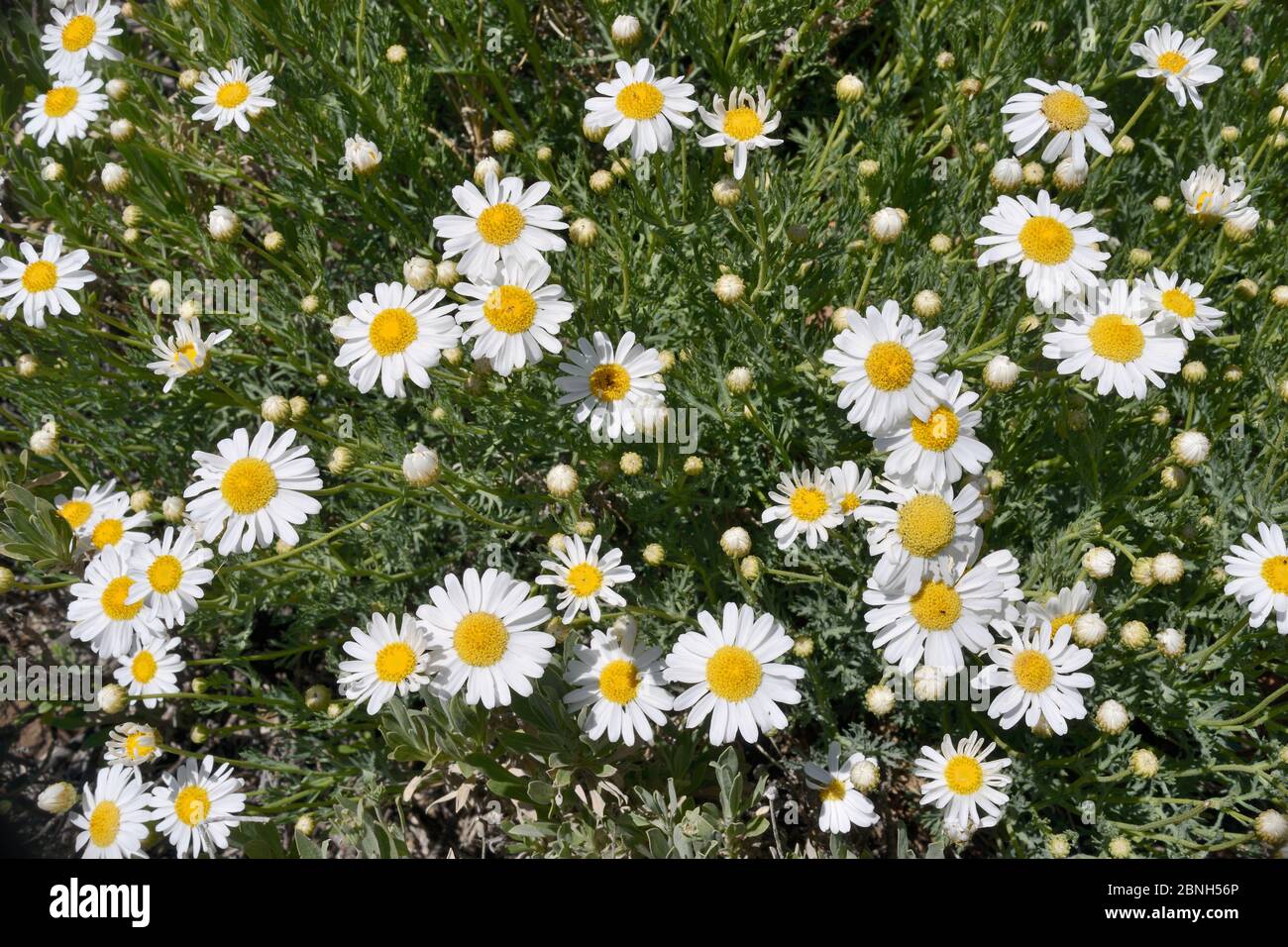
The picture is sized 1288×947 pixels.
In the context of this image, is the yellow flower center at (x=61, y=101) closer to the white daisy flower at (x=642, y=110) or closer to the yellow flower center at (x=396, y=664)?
the white daisy flower at (x=642, y=110)

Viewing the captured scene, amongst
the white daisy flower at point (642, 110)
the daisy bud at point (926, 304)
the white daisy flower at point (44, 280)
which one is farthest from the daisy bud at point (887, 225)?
the white daisy flower at point (44, 280)

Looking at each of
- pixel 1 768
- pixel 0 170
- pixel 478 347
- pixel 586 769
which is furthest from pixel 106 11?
pixel 586 769

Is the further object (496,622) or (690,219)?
(690,219)

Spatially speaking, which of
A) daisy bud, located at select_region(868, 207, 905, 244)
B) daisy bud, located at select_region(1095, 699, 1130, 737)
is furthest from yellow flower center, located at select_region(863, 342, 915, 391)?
daisy bud, located at select_region(1095, 699, 1130, 737)

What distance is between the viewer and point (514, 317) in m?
3.51

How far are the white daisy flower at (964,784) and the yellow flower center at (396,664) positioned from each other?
1.95m

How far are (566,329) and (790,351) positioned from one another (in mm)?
1036

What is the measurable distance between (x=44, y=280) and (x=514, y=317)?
92.4 inches

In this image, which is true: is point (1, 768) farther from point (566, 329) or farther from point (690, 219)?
point (690, 219)

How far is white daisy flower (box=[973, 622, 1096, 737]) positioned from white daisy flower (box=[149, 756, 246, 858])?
3.07 meters

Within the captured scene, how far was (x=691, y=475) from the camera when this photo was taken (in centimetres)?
399

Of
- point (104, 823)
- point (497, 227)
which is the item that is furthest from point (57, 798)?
point (497, 227)

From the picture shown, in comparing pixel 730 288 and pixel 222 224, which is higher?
pixel 222 224

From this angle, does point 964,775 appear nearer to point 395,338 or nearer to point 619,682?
point 619,682
